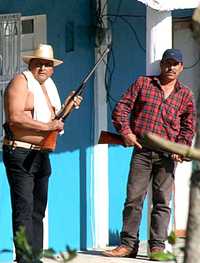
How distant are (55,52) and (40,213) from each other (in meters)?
1.74

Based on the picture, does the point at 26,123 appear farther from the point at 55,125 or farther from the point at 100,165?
the point at 100,165

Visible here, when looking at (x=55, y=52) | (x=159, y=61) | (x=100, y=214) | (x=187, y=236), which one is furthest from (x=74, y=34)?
(x=187, y=236)

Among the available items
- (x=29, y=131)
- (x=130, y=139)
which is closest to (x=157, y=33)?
(x=130, y=139)

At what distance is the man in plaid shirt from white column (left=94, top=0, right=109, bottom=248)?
1054 millimetres

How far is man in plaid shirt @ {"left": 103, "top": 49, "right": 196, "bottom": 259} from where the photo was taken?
792 centimetres

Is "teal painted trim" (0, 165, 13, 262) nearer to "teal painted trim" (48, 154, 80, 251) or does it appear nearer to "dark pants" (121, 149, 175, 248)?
"teal painted trim" (48, 154, 80, 251)

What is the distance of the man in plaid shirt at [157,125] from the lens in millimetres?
7922

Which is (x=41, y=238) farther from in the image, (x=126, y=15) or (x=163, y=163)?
(x=126, y=15)

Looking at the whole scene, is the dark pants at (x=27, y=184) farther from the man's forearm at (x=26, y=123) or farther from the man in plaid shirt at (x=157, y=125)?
the man in plaid shirt at (x=157, y=125)

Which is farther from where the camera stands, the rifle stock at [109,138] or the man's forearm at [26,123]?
the rifle stock at [109,138]

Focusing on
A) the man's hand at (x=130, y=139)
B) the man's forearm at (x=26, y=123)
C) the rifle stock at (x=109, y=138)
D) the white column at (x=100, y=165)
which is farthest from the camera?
the white column at (x=100, y=165)

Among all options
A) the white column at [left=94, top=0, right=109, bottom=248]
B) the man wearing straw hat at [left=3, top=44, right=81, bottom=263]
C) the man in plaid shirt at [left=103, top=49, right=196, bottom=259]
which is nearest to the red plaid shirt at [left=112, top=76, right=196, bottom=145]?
the man in plaid shirt at [left=103, top=49, right=196, bottom=259]

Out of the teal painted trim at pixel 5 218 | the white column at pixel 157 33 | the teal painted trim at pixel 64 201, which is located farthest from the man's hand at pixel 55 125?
the teal painted trim at pixel 64 201

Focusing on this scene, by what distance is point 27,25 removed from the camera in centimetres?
840
